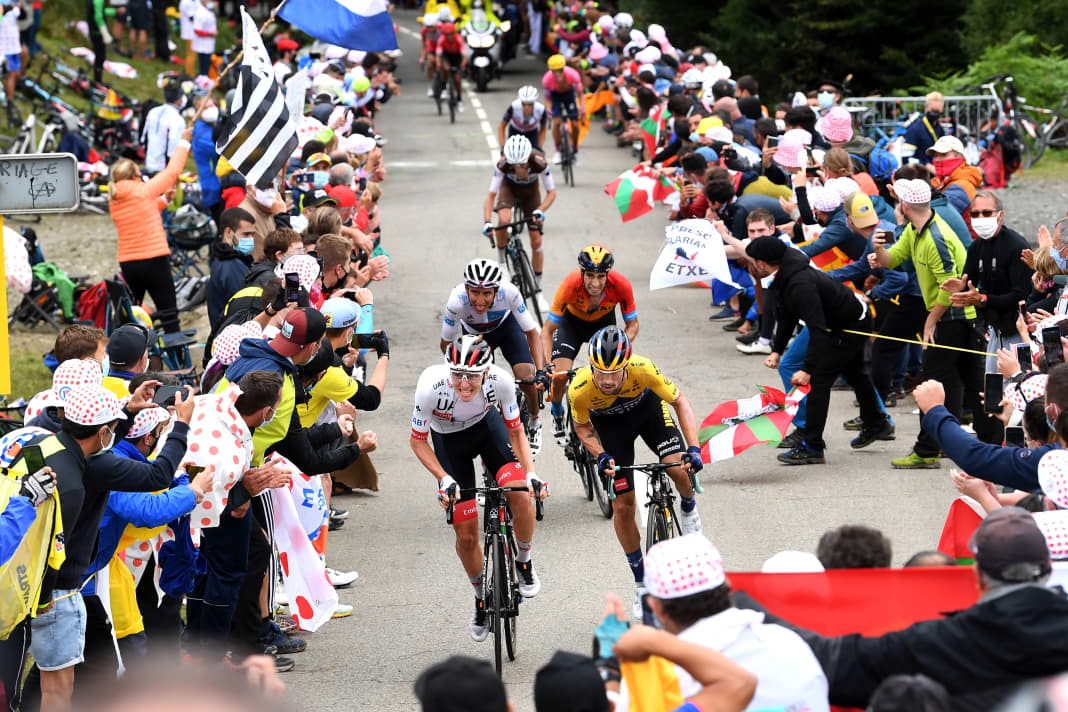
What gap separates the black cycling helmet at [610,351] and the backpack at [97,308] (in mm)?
6742

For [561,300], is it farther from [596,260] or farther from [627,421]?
[627,421]

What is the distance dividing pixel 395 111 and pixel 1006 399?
28.8 meters

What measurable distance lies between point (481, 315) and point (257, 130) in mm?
2730

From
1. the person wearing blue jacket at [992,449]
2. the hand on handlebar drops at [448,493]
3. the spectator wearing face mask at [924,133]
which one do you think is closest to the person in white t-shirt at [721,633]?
the person wearing blue jacket at [992,449]

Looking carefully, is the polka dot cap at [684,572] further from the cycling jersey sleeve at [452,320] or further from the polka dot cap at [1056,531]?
the cycling jersey sleeve at [452,320]

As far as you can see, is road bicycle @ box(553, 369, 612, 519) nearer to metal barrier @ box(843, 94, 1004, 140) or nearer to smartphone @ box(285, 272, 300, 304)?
smartphone @ box(285, 272, 300, 304)

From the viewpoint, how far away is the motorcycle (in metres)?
35.7

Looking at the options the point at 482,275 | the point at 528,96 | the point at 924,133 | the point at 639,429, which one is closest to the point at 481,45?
the point at 528,96

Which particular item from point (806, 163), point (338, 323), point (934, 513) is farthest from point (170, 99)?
point (934, 513)

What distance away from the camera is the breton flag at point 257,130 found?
38.6ft

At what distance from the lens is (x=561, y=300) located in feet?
36.8

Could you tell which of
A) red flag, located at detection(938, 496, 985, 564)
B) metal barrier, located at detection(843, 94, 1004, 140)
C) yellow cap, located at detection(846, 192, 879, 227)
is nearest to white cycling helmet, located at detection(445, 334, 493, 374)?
red flag, located at detection(938, 496, 985, 564)

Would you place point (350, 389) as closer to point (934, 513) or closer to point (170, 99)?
point (934, 513)

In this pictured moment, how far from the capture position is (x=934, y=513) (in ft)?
33.6
